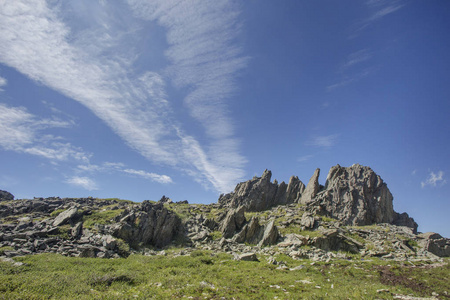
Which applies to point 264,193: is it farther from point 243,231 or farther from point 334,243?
point 334,243

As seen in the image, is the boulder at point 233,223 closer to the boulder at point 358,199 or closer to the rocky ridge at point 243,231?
the rocky ridge at point 243,231

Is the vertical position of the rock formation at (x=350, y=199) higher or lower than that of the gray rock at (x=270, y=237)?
higher

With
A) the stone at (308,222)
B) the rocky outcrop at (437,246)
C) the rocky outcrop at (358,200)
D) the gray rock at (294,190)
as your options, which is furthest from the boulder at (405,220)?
the stone at (308,222)

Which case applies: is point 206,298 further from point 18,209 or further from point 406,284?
point 18,209

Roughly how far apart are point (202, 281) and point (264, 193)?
83300 mm

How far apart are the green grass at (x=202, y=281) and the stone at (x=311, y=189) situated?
203 feet

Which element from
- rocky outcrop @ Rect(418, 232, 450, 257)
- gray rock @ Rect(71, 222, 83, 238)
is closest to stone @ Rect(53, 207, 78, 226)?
gray rock @ Rect(71, 222, 83, 238)

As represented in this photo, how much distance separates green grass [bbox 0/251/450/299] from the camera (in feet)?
44.9

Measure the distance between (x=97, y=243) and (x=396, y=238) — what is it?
202 ft

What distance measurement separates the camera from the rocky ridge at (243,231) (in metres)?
32.7

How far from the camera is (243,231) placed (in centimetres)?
4828

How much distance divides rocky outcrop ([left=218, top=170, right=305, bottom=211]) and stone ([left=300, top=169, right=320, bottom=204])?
447cm

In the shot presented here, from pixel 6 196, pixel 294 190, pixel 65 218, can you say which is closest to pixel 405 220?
pixel 294 190

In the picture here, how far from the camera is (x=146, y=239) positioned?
45.1m
